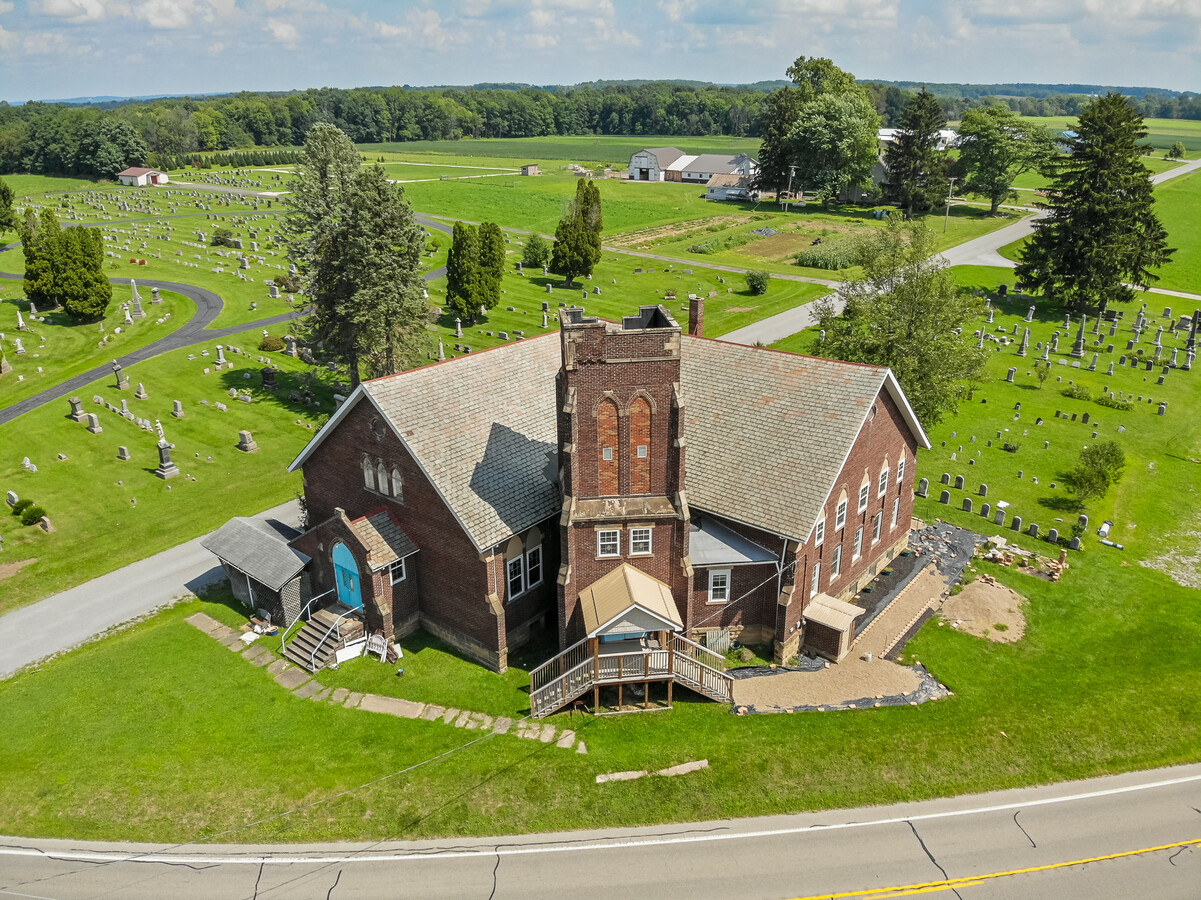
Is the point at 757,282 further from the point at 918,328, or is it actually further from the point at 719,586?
the point at 719,586

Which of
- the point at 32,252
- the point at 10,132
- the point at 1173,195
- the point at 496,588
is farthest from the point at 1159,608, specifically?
the point at 10,132

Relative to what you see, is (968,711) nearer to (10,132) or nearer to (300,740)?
(300,740)

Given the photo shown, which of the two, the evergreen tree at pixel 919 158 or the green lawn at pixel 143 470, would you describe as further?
the evergreen tree at pixel 919 158

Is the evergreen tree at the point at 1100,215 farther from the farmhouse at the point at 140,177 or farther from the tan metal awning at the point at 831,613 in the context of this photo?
the farmhouse at the point at 140,177

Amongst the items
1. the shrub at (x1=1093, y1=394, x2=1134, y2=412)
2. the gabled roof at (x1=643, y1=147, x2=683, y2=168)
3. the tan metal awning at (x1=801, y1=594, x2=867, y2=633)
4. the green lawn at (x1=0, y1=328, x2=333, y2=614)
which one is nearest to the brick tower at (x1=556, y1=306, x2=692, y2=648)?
the tan metal awning at (x1=801, y1=594, x2=867, y2=633)

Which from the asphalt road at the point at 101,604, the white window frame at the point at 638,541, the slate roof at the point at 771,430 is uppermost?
the slate roof at the point at 771,430

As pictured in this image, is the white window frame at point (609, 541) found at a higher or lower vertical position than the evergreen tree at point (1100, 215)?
lower

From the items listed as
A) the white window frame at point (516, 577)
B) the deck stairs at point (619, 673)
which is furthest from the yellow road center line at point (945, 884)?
the white window frame at point (516, 577)
